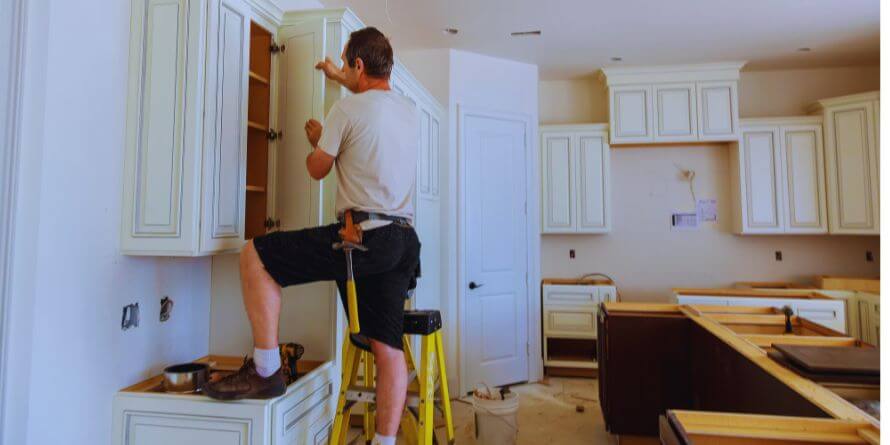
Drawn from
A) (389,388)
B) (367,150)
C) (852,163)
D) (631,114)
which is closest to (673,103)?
(631,114)

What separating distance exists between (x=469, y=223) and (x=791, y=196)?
9.80ft

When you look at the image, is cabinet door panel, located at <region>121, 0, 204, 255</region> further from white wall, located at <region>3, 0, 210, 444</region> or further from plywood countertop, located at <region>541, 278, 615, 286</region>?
plywood countertop, located at <region>541, 278, 615, 286</region>

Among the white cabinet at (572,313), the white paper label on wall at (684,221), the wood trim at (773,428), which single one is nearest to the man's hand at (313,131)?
the wood trim at (773,428)

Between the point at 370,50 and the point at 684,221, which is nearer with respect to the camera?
the point at 370,50

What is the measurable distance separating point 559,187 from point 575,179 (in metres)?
0.17

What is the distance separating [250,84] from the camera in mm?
2090

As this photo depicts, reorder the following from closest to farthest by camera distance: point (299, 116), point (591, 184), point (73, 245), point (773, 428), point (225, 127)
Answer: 1. point (773, 428)
2. point (73, 245)
3. point (225, 127)
4. point (299, 116)
5. point (591, 184)

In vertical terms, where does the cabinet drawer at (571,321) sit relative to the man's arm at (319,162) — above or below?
below

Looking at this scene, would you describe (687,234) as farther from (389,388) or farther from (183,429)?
→ (183,429)

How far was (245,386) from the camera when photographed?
1.58 metres

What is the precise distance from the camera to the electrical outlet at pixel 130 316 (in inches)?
66.7

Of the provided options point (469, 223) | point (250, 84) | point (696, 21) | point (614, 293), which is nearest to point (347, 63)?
point (250, 84)

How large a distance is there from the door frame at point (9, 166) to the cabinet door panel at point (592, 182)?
4031 mm

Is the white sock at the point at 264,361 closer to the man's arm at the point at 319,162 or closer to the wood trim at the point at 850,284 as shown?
the man's arm at the point at 319,162
